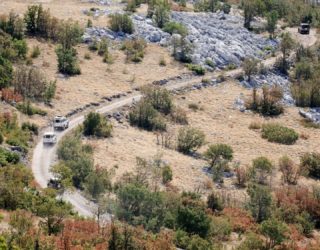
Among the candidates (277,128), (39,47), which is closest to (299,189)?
(277,128)

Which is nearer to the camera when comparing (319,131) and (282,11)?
(319,131)

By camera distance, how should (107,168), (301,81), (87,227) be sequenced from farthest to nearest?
1. (301,81)
2. (107,168)
3. (87,227)

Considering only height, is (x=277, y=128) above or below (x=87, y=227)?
below

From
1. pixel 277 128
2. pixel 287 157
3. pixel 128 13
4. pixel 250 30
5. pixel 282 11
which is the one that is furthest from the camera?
pixel 282 11

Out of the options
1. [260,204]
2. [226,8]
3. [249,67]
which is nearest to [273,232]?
[260,204]

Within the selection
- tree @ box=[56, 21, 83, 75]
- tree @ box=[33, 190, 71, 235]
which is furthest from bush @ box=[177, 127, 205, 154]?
tree @ box=[33, 190, 71, 235]

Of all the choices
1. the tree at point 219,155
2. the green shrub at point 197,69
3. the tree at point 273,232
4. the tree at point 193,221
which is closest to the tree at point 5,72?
the tree at point 219,155

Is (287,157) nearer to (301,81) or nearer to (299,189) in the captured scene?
(299,189)

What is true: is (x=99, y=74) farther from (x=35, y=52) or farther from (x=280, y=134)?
(x=280, y=134)
